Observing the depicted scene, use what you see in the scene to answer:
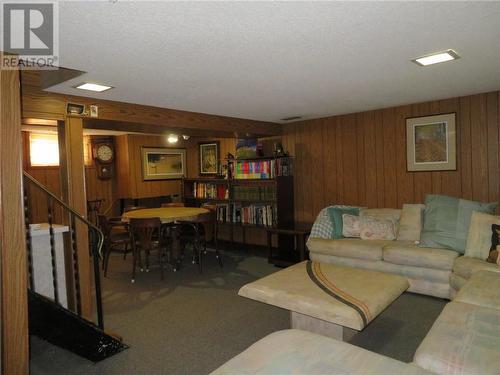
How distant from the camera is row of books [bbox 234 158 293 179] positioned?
525cm

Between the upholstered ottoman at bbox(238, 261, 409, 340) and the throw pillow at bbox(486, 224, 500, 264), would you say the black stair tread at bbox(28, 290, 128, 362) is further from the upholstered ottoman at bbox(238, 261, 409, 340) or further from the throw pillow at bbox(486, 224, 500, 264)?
the throw pillow at bbox(486, 224, 500, 264)

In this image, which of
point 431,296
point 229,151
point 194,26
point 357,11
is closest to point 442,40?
point 357,11

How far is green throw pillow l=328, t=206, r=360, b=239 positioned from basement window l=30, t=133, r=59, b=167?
15.5ft

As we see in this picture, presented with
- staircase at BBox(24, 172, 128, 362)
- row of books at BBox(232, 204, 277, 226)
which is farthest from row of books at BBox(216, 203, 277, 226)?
staircase at BBox(24, 172, 128, 362)

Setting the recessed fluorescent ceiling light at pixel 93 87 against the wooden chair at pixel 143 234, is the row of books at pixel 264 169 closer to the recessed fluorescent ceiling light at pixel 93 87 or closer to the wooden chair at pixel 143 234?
the wooden chair at pixel 143 234

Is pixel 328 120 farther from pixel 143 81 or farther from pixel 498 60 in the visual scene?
pixel 143 81

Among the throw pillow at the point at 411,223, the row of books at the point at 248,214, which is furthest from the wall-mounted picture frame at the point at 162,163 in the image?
the throw pillow at the point at 411,223

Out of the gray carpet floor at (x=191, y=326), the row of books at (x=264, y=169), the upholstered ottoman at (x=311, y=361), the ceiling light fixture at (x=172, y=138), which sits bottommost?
the gray carpet floor at (x=191, y=326)

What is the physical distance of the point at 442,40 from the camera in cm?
212

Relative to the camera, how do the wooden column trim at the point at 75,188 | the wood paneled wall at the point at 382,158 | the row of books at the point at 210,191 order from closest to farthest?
the wooden column trim at the point at 75,188 → the wood paneled wall at the point at 382,158 → the row of books at the point at 210,191

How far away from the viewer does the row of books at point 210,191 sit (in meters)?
5.97

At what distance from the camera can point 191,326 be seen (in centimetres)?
296

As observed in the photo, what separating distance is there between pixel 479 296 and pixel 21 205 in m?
2.88

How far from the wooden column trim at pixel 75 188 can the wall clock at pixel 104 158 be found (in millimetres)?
3960
